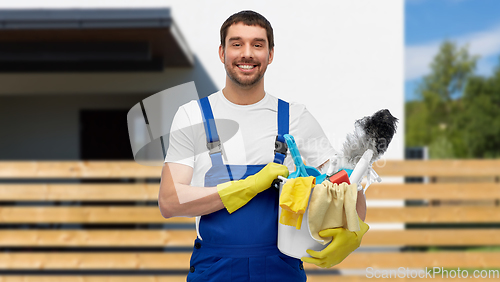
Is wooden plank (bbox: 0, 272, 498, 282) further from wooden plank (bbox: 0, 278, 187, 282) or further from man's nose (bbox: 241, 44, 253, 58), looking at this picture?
man's nose (bbox: 241, 44, 253, 58)

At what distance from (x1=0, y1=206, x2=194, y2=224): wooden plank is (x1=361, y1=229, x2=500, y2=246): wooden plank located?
1.68 meters

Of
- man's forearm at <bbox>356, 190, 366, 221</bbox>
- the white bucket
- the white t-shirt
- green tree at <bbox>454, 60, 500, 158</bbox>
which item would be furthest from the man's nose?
green tree at <bbox>454, 60, 500, 158</bbox>

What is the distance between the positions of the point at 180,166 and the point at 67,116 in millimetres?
5360

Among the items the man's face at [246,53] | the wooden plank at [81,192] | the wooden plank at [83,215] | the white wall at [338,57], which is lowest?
the wooden plank at [83,215]

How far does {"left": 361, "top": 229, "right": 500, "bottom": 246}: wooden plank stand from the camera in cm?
321

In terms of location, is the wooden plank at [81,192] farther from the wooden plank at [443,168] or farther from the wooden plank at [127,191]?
the wooden plank at [443,168]

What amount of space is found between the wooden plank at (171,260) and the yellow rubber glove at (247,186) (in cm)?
214

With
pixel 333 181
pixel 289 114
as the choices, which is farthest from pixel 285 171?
pixel 289 114

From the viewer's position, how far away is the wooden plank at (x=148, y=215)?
125 inches

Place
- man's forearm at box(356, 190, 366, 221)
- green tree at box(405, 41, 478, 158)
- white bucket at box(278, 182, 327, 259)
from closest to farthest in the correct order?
white bucket at box(278, 182, 327, 259) < man's forearm at box(356, 190, 366, 221) < green tree at box(405, 41, 478, 158)

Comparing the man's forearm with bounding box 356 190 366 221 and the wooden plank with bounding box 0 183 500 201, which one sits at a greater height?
the man's forearm with bounding box 356 190 366 221

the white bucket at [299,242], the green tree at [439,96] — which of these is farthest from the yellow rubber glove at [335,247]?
the green tree at [439,96]

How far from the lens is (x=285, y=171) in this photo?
1.22 metres

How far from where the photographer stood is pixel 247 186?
1.23 meters
